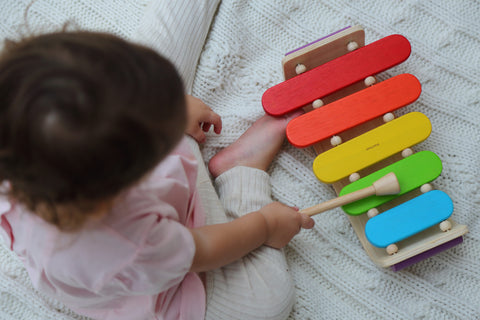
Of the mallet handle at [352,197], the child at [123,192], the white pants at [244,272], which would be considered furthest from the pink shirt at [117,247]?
the mallet handle at [352,197]

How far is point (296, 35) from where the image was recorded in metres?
0.95

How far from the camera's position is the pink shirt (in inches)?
21.8

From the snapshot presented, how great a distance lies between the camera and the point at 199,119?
83 centimetres

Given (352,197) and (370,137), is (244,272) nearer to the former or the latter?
(352,197)

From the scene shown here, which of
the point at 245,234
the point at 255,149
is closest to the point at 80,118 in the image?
the point at 245,234

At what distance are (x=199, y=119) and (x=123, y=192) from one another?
34 cm

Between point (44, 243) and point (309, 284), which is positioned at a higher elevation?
point (44, 243)

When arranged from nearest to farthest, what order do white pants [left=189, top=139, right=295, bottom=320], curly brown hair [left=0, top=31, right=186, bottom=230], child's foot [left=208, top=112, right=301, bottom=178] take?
curly brown hair [left=0, top=31, right=186, bottom=230]
white pants [left=189, top=139, right=295, bottom=320]
child's foot [left=208, top=112, right=301, bottom=178]

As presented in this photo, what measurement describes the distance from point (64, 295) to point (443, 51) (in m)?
0.85

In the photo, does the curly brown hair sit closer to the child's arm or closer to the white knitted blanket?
the child's arm

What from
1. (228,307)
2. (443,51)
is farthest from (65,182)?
(443,51)

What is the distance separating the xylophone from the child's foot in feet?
0.11

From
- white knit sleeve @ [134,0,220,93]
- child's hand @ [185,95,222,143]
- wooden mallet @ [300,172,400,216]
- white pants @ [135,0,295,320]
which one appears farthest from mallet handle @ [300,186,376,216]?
white knit sleeve @ [134,0,220,93]

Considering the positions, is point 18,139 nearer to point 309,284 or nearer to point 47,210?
point 47,210
